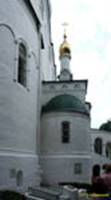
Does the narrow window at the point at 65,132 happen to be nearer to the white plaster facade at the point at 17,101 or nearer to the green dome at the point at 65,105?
the green dome at the point at 65,105

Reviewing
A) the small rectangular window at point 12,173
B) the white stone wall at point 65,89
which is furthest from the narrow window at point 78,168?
the small rectangular window at point 12,173

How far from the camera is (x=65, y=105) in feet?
83.1

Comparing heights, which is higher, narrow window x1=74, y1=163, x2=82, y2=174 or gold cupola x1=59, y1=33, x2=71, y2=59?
gold cupola x1=59, y1=33, x2=71, y2=59

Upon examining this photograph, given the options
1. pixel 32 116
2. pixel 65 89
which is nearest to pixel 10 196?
pixel 32 116

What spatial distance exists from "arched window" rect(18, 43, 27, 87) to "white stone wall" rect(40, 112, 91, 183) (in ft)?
15.3

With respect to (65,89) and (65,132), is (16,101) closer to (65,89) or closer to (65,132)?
(65,132)

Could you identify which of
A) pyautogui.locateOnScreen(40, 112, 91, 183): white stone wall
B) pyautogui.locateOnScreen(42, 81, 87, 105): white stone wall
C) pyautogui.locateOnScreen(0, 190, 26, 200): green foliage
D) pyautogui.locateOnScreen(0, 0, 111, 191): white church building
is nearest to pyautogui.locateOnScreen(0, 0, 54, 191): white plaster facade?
Answer: pyautogui.locateOnScreen(0, 0, 111, 191): white church building

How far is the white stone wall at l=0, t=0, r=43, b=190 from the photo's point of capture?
17.5 m

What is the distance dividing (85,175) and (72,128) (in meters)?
3.15

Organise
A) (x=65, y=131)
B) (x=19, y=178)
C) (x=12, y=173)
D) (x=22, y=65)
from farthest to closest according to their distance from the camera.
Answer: (x=65, y=131), (x=22, y=65), (x=19, y=178), (x=12, y=173)

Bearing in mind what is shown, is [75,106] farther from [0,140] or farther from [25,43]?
[0,140]

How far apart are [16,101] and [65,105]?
6965mm

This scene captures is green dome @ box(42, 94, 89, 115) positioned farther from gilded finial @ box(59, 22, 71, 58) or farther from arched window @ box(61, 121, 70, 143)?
gilded finial @ box(59, 22, 71, 58)

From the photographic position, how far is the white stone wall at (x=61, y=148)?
2448 centimetres
